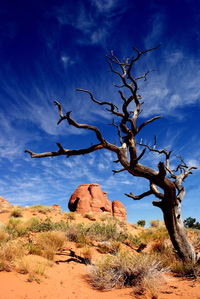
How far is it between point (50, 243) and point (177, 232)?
4863 mm

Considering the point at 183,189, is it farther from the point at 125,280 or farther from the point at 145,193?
the point at 125,280

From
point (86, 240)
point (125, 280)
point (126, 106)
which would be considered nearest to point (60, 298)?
point (125, 280)

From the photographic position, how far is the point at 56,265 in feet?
21.4

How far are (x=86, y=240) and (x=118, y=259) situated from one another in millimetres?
4197

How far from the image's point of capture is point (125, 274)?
5.46 meters

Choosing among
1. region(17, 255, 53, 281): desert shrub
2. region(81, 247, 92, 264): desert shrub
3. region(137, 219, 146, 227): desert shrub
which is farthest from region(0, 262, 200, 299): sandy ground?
region(137, 219, 146, 227): desert shrub

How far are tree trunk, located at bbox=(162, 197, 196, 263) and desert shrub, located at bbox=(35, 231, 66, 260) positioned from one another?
4164mm

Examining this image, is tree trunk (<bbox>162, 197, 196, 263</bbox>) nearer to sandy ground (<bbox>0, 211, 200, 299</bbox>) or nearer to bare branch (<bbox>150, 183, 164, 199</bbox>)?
bare branch (<bbox>150, 183, 164, 199</bbox>)

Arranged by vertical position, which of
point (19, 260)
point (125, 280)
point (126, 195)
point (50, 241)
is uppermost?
point (126, 195)

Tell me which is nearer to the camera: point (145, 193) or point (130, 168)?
point (130, 168)

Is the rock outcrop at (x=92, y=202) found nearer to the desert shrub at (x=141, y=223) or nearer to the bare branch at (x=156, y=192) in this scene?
the desert shrub at (x=141, y=223)

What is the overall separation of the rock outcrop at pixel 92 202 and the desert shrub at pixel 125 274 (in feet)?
96.3

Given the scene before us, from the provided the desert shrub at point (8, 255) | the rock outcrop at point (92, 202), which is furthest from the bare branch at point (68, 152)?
the rock outcrop at point (92, 202)

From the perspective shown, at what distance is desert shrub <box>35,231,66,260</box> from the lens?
7.08 m
